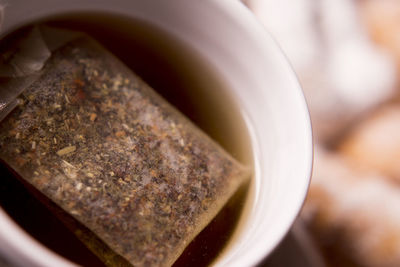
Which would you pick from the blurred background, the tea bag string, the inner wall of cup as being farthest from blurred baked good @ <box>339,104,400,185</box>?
the tea bag string

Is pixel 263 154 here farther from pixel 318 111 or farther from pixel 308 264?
pixel 318 111

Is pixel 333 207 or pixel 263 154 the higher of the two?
pixel 263 154

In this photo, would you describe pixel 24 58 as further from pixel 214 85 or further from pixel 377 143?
pixel 377 143

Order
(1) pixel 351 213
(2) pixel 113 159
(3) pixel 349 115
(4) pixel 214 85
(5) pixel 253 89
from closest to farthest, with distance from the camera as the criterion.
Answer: (2) pixel 113 159 → (5) pixel 253 89 → (4) pixel 214 85 → (1) pixel 351 213 → (3) pixel 349 115

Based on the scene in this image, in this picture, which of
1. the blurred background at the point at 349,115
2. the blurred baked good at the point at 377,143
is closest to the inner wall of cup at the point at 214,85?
the blurred background at the point at 349,115

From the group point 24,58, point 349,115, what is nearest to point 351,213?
point 349,115

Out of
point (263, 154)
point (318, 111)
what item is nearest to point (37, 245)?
point (263, 154)

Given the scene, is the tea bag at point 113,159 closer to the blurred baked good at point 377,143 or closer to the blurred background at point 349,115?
the blurred background at point 349,115
